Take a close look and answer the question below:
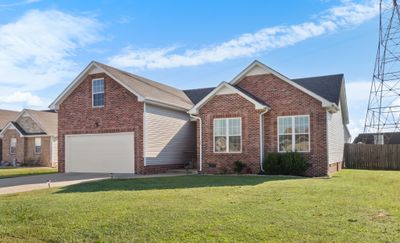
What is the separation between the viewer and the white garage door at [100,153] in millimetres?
21203

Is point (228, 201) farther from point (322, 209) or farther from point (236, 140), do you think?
point (236, 140)

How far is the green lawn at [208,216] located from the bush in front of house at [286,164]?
5.96 meters

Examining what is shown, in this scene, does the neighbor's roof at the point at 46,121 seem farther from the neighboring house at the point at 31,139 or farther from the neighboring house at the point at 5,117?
the neighboring house at the point at 5,117

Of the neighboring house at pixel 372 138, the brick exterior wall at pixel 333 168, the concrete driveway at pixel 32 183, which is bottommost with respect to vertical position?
the concrete driveway at pixel 32 183

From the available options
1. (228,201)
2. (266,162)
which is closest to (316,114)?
(266,162)

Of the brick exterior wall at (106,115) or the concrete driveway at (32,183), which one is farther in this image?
the brick exterior wall at (106,115)

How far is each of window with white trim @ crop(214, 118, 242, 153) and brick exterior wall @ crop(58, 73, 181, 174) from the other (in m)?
4.09

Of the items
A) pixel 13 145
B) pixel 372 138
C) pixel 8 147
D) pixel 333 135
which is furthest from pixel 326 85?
pixel 8 147

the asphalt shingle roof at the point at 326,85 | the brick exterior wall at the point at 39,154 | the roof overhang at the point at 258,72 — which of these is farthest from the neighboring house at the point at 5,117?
the asphalt shingle roof at the point at 326,85

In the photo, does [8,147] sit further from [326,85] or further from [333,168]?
[333,168]

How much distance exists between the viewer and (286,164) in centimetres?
1780

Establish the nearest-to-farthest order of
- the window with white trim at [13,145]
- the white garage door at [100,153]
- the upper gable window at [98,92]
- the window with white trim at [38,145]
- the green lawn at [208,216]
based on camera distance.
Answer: the green lawn at [208,216], the white garage door at [100,153], the upper gable window at [98,92], the window with white trim at [38,145], the window with white trim at [13,145]

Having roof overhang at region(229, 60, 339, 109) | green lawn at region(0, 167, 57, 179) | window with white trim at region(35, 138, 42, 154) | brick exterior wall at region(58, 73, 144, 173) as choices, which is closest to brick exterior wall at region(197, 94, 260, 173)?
roof overhang at region(229, 60, 339, 109)

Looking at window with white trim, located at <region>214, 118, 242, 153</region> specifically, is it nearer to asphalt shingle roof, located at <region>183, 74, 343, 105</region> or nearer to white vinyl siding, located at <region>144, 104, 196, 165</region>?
asphalt shingle roof, located at <region>183, 74, 343, 105</region>
